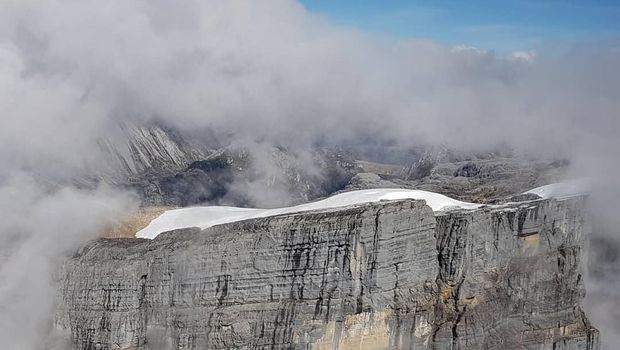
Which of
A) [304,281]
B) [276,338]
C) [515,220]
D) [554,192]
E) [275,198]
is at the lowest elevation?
[276,338]

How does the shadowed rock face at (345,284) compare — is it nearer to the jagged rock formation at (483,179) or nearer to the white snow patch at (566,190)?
the white snow patch at (566,190)

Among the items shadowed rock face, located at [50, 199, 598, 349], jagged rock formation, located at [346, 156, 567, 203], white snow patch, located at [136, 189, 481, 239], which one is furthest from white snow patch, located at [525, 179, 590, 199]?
white snow patch, located at [136, 189, 481, 239]

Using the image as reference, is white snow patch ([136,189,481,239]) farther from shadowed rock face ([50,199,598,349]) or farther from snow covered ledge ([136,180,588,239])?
shadowed rock face ([50,199,598,349])

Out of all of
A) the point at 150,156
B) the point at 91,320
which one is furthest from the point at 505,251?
the point at 150,156

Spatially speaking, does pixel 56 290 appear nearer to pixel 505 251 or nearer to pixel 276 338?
pixel 276 338

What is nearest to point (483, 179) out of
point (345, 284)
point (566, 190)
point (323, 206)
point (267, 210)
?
point (566, 190)

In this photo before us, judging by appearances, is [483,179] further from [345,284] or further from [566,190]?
[345,284]

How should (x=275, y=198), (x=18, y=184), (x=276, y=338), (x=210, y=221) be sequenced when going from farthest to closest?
(x=275, y=198) < (x=18, y=184) < (x=210, y=221) < (x=276, y=338)
